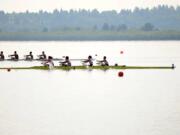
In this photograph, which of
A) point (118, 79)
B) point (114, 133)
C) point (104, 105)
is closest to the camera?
point (114, 133)

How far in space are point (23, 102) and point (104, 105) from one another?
247 inches

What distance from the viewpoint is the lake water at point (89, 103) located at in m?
41.0

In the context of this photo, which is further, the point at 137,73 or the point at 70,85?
the point at 137,73

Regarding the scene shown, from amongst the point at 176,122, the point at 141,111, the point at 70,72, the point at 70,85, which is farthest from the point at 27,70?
the point at 176,122

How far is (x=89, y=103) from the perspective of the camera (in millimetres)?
52375

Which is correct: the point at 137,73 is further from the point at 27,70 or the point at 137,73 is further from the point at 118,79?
the point at 27,70

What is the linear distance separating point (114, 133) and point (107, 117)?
5.47m

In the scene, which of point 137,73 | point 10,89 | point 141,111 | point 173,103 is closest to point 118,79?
point 137,73

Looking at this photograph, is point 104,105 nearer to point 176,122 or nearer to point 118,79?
point 176,122

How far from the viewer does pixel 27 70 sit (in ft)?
280

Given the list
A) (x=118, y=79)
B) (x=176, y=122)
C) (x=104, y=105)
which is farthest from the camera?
(x=118, y=79)

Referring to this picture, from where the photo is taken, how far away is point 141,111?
47531 mm

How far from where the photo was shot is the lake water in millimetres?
41000

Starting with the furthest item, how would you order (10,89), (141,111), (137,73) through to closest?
(137,73)
(10,89)
(141,111)
